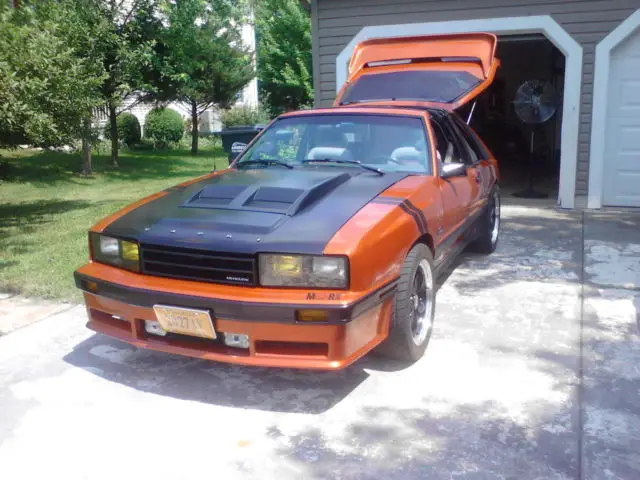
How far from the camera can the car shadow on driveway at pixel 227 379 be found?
11.5 ft

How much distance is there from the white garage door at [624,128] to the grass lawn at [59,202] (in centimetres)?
710

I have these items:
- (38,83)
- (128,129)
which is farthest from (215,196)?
(128,129)

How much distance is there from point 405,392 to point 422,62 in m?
4.35

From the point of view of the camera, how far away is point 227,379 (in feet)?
12.3

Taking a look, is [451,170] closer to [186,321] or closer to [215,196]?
[215,196]

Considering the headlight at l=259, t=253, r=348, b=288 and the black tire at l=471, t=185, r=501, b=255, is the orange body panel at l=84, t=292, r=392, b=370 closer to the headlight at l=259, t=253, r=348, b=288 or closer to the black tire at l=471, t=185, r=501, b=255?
the headlight at l=259, t=253, r=348, b=288

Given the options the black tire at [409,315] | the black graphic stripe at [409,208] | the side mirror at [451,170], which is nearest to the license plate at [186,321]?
the black tire at [409,315]

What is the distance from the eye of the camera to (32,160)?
15.2 m

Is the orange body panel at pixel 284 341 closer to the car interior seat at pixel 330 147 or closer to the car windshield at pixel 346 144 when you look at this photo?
the car windshield at pixel 346 144

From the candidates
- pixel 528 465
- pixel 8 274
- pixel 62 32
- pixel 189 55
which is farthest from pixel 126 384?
pixel 189 55

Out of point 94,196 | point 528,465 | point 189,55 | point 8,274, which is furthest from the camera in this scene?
point 189,55

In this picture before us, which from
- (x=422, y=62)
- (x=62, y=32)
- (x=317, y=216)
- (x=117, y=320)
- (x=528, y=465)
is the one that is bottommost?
(x=528, y=465)

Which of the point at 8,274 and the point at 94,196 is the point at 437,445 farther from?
the point at 94,196

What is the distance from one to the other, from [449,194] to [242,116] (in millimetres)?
18982
